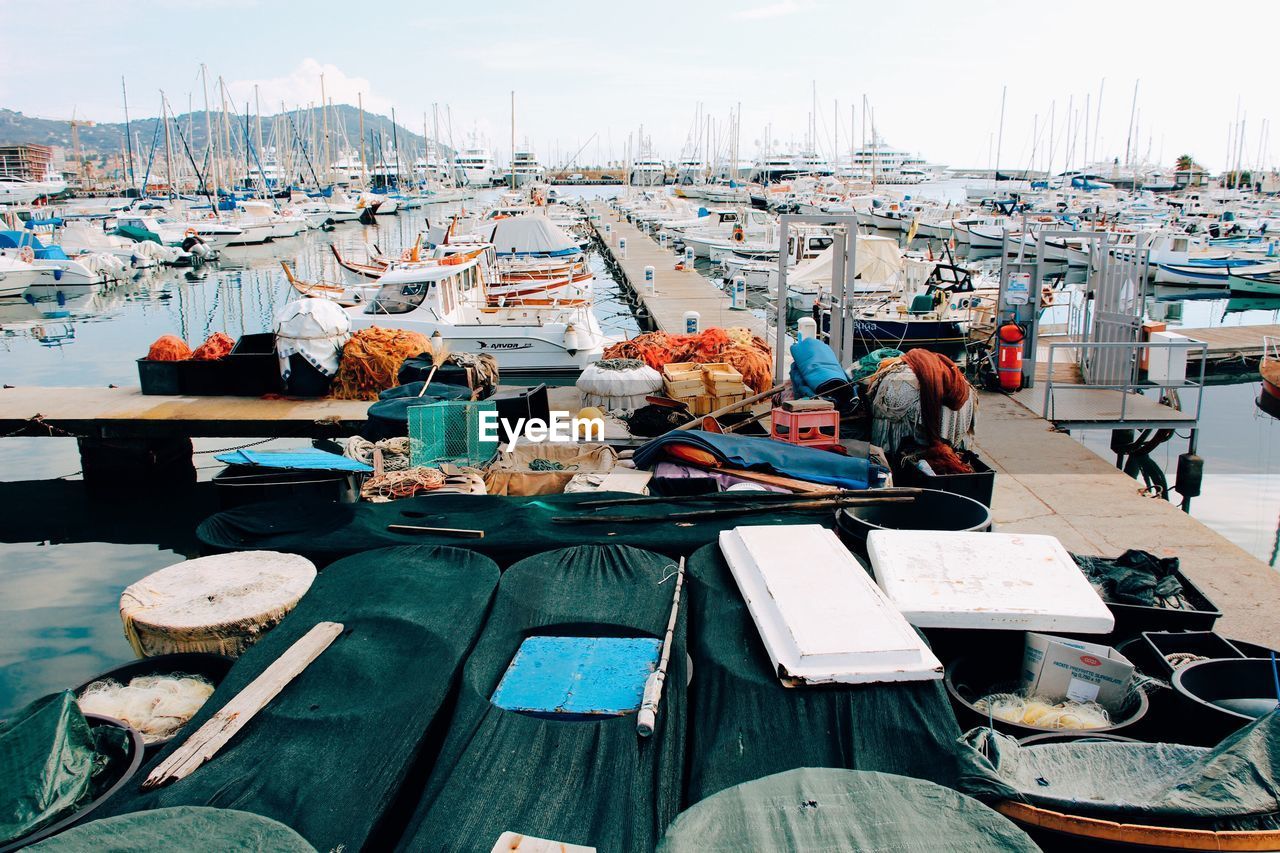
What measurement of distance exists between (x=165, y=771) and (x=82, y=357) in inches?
1098

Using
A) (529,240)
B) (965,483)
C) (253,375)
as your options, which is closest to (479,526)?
(965,483)

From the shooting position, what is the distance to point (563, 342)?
1753 centimetres

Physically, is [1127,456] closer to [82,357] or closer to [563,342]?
[563,342]

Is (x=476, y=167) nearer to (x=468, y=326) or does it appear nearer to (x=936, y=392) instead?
(x=468, y=326)

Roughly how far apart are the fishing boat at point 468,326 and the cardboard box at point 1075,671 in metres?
13.8

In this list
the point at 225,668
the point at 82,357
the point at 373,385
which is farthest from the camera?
the point at 82,357

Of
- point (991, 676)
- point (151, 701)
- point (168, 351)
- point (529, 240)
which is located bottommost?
point (151, 701)

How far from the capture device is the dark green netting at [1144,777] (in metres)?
2.93

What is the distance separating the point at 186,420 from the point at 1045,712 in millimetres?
10846

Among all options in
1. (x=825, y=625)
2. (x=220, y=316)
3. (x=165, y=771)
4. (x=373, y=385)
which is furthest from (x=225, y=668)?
(x=220, y=316)

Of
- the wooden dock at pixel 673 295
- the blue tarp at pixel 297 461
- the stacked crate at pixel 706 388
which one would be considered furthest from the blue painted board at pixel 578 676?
the wooden dock at pixel 673 295

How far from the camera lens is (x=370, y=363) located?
1223cm

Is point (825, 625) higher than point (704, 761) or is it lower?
higher

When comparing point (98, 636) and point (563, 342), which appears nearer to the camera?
point (98, 636)
